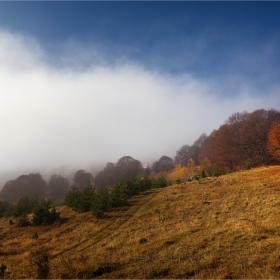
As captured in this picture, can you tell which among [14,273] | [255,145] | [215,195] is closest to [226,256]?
[14,273]

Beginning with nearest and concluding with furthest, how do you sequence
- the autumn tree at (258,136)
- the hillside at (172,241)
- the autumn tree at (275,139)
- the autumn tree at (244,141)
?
1. the hillside at (172,241)
2. the autumn tree at (275,139)
3. the autumn tree at (258,136)
4. the autumn tree at (244,141)

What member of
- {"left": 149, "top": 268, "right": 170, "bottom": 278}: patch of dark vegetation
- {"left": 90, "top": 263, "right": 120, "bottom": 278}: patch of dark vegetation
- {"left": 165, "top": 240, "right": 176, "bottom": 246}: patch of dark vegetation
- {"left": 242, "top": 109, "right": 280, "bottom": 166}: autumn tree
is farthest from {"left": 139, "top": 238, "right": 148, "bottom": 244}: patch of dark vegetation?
{"left": 242, "top": 109, "right": 280, "bottom": 166}: autumn tree

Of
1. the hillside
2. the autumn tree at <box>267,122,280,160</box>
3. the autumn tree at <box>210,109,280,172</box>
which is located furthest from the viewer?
the autumn tree at <box>210,109,280,172</box>

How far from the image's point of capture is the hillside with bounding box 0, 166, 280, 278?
8.58 meters

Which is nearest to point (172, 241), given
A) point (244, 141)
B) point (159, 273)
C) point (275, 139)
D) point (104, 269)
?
point (159, 273)

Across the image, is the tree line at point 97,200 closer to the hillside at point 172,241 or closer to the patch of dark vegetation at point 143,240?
the hillside at point 172,241

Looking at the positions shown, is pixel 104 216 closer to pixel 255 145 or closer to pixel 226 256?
pixel 226 256

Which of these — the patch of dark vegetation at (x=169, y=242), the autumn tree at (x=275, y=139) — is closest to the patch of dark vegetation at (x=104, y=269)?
the patch of dark vegetation at (x=169, y=242)

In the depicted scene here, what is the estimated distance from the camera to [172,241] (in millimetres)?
12828

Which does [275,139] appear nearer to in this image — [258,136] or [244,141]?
[258,136]

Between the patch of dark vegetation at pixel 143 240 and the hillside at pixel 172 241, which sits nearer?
the hillside at pixel 172 241

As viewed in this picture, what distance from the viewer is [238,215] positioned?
16.5m

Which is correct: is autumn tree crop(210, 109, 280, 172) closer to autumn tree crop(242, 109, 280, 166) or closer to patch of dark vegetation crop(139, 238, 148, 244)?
autumn tree crop(242, 109, 280, 166)

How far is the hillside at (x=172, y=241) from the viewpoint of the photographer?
858 cm
